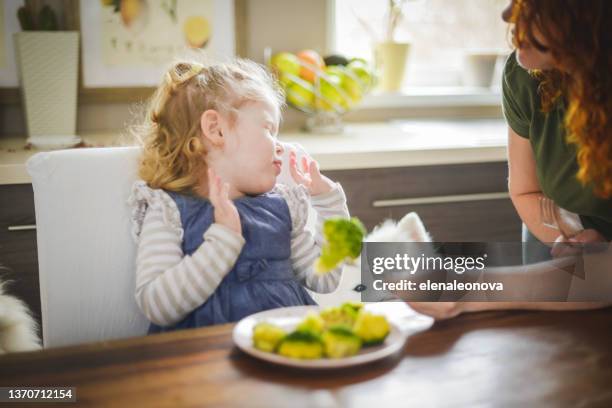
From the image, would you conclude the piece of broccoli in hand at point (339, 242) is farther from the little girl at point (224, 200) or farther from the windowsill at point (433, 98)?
the windowsill at point (433, 98)

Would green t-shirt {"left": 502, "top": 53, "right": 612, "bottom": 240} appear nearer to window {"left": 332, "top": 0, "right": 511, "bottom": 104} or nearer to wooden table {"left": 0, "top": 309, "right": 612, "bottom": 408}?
wooden table {"left": 0, "top": 309, "right": 612, "bottom": 408}

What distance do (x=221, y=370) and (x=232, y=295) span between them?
450 mm

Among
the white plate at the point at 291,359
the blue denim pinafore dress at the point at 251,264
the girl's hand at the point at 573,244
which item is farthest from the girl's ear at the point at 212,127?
the girl's hand at the point at 573,244

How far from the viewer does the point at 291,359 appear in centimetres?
84

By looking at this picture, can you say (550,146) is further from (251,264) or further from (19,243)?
(19,243)

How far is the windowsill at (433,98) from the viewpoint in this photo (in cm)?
264

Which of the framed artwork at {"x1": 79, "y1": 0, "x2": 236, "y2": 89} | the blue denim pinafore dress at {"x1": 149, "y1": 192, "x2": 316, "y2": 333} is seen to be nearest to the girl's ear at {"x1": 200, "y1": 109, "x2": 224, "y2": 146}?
the blue denim pinafore dress at {"x1": 149, "y1": 192, "x2": 316, "y2": 333}

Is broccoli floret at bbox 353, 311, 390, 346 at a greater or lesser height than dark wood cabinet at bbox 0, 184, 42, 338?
greater

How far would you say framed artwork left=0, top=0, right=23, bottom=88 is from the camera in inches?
82.4

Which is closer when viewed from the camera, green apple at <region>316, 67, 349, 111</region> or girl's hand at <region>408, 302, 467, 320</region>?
girl's hand at <region>408, 302, 467, 320</region>

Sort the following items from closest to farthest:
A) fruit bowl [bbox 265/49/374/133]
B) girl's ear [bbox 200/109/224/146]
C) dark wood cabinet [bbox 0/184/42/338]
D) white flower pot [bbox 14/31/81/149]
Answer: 1. girl's ear [bbox 200/109/224/146]
2. dark wood cabinet [bbox 0/184/42/338]
3. white flower pot [bbox 14/31/81/149]
4. fruit bowl [bbox 265/49/374/133]

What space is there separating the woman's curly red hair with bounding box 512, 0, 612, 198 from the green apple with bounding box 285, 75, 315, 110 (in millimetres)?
1176

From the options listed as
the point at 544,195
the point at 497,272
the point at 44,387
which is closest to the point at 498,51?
the point at 544,195

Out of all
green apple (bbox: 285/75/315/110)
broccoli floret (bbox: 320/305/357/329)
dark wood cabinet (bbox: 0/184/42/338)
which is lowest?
dark wood cabinet (bbox: 0/184/42/338)
